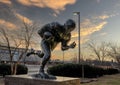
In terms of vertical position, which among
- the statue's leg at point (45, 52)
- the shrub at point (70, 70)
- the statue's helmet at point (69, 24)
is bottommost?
the shrub at point (70, 70)

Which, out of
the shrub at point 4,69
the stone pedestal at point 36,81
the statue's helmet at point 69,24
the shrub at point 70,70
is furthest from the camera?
the shrub at point 70,70

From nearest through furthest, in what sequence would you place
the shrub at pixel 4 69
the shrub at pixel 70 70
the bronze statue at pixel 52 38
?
the bronze statue at pixel 52 38 < the shrub at pixel 4 69 < the shrub at pixel 70 70

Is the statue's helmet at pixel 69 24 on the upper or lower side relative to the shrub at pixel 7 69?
upper

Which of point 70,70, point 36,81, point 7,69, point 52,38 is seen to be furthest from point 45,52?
point 70,70

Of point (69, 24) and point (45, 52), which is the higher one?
point (69, 24)

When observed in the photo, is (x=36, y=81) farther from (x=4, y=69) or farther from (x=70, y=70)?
(x=70, y=70)

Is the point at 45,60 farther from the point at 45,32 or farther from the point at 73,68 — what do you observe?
the point at 73,68

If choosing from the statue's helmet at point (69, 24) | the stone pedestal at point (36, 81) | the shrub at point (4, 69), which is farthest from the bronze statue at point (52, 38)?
the shrub at point (4, 69)

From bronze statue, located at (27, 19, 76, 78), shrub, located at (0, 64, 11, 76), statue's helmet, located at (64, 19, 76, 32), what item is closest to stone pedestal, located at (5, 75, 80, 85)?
bronze statue, located at (27, 19, 76, 78)

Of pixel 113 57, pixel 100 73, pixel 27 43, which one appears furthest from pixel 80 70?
pixel 113 57

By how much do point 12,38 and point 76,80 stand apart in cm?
1710

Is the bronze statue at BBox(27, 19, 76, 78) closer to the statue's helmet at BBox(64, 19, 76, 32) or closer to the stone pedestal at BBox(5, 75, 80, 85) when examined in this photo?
the statue's helmet at BBox(64, 19, 76, 32)

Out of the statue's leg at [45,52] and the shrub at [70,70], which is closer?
the statue's leg at [45,52]

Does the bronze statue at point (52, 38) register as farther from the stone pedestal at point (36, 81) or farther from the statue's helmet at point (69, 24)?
the stone pedestal at point (36, 81)
